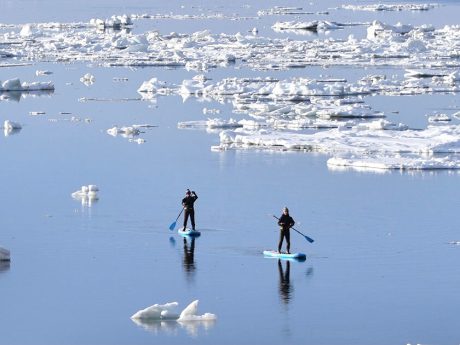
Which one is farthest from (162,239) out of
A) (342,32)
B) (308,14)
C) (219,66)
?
(308,14)

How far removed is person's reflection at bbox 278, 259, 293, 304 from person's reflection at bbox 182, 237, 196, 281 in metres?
1.06

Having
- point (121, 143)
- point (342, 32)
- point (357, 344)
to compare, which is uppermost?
point (342, 32)

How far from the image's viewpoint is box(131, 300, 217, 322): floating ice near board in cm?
1470

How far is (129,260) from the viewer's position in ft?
58.7

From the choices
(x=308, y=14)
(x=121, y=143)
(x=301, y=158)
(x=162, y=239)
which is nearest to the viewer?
(x=162, y=239)

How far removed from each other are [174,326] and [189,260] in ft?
11.3

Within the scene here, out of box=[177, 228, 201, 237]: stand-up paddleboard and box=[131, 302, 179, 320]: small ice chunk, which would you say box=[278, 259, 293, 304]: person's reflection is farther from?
box=[177, 228, 201, 237]: stand-up paddleboard

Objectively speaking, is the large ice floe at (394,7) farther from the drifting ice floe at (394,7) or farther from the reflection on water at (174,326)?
the reflection on water at (174,326)

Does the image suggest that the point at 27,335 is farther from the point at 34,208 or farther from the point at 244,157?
the point at 244,157

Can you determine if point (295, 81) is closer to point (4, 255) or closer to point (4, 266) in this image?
point (4, 255)

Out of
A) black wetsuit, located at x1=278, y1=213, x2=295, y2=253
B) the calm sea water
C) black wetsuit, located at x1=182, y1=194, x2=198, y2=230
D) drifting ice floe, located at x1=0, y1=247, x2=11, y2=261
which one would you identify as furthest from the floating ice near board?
black wetsuit, located at x1=182, y1=194, x2=198, y2=230

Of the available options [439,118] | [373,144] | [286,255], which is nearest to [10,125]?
[373,144]

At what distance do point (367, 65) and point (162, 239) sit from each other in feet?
85.1

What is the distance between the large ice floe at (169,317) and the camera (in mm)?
14656
